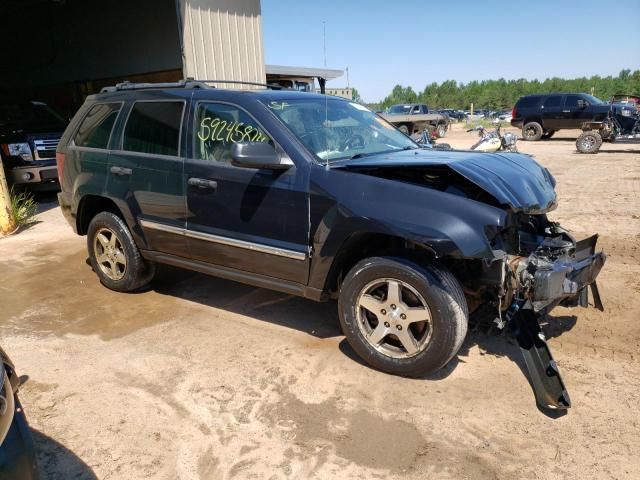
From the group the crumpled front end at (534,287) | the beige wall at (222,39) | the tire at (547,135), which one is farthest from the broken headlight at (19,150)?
the tire at (547,135)

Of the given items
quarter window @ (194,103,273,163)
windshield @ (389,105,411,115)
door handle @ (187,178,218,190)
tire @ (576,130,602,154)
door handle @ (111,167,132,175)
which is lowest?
tire @ (576,130,602,154)

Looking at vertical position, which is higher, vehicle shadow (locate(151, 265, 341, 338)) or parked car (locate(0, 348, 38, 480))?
parked car (locate(0, 348, 38, 480))

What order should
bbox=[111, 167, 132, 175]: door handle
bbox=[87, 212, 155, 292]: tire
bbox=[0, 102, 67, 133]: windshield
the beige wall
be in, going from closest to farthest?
bbox=[111, 167, 132, 175]: door handle, bbox=[87, 212, 155, 292]: tire, the beige wall, bbox=[0, 102, 67, 133]: windshield

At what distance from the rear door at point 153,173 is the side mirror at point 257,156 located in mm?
916

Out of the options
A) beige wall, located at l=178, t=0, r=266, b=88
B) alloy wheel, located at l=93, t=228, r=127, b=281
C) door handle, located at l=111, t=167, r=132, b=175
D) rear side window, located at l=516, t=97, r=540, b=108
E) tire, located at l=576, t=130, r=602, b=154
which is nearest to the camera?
door handle, located at l=111, t=167, r=132, b=175

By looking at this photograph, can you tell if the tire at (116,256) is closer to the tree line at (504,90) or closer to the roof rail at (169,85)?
the roof rail at (169,85)

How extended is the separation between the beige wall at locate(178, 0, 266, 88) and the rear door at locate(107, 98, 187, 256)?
4.87 metres

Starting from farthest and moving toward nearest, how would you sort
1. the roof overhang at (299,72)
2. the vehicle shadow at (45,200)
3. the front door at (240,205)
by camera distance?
the roof overhang at (299,72) < the vehicle shadow at (45,200) < the front door at (240,205)

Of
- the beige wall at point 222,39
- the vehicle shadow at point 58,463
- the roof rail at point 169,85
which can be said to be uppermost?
the beige wall at point 222,39

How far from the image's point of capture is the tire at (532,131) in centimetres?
2106

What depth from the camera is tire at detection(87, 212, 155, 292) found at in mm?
4629

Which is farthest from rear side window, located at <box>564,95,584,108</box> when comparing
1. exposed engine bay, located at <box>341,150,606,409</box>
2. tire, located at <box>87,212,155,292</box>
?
tire, located at <box>87,212,155,292</box>

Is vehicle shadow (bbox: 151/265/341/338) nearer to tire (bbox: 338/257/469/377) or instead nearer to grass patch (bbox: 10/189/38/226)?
tire (bbox: 338/257/469/377)

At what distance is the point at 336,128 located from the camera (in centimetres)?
396
